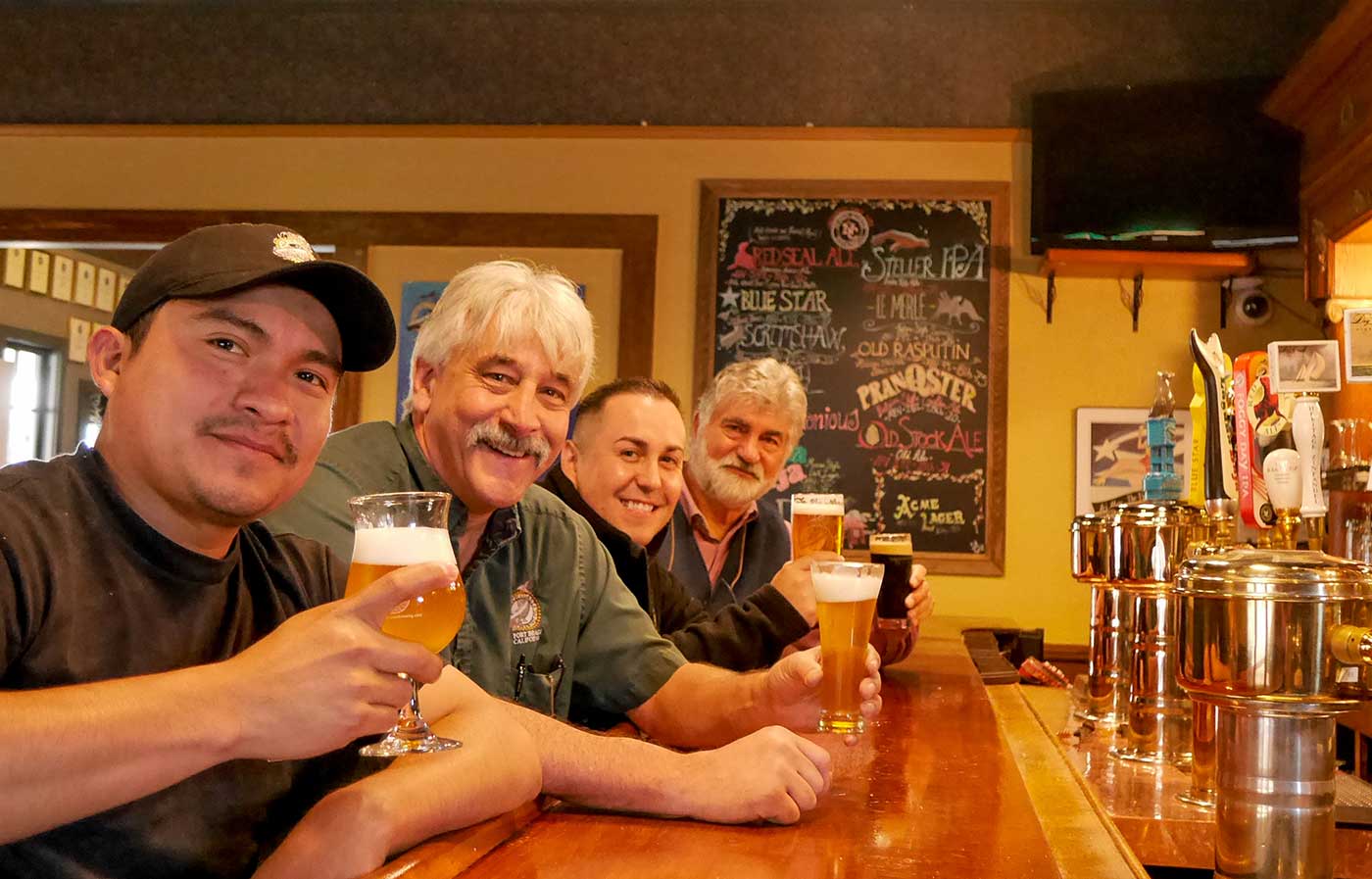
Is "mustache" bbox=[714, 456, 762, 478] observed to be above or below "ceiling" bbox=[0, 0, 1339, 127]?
below

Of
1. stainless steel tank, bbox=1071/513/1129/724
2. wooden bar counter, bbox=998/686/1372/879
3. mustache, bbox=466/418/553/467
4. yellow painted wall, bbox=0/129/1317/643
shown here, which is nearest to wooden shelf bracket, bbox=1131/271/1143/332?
yellow painted wall, bbox=0/129/1317/643

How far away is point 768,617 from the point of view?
231 cm

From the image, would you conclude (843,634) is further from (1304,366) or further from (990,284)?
(990,284)

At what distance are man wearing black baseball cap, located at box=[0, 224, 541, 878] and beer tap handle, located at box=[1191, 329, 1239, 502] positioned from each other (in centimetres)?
98

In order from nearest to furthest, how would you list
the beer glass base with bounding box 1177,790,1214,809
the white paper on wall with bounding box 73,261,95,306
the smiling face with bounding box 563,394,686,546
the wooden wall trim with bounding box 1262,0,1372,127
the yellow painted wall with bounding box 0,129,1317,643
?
the beer glass base with bounding box 1177,790,1214,809, the smiling face with bounding box 563,394,686,546, the wooden wall trim with bounding box 1262,0,1372,127, the yellow painted wall with bounding box 0,129,1317,643, the white paper on wall with bounding box 73,261,95,306

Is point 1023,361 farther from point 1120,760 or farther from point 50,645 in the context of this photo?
point 50,645

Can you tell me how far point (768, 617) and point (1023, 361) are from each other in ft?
9.12

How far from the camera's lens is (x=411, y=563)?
3.67 ft

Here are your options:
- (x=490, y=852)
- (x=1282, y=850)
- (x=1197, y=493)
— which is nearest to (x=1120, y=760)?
(x=1197, y=493)

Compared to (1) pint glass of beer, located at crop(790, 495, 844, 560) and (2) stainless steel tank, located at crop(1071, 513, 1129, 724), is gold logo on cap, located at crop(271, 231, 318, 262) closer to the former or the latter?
(2) stainless steel tank, located at crop(1071, 513, 1129, 724)

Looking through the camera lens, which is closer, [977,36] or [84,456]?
[84,456]

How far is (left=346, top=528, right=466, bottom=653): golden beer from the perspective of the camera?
3.69 feet

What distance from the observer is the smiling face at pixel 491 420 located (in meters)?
2.01

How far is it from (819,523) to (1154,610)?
79cm
